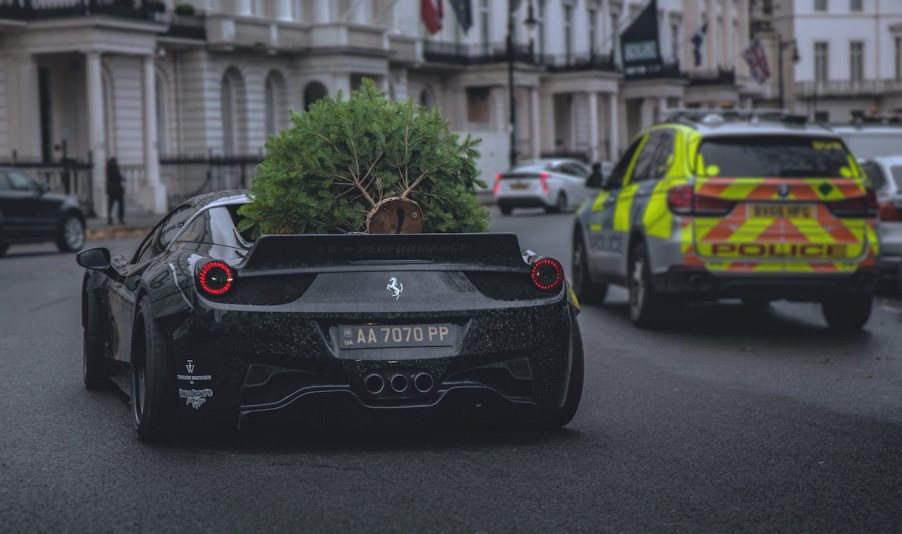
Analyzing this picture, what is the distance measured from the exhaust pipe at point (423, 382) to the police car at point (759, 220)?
569cm

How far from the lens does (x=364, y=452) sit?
7078 millimetres

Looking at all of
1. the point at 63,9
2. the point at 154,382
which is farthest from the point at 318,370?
the point at 63,9

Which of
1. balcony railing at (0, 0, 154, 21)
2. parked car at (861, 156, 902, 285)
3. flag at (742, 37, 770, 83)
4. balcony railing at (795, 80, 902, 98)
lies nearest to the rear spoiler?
parked car at (861, 156, 902, 285)

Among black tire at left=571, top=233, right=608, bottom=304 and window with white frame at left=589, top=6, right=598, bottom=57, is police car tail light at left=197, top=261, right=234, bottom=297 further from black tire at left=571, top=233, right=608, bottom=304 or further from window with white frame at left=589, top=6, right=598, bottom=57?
window with white frame at left=589, top=6, right=598, bottom=57

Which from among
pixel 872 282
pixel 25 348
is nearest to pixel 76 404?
pixel 25 348

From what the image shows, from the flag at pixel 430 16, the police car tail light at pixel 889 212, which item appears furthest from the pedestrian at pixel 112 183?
the police car tail light at pixel 889 212

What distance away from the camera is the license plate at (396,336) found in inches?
271

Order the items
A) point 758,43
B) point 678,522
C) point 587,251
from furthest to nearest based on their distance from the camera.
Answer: point 758,43 < point 587,251 < point 678,522

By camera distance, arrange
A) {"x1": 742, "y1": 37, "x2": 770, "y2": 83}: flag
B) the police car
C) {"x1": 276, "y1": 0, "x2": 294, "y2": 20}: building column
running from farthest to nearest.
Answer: {"x1": 742, "y1": 37, "x2": 770, "y2": 83}: flag → {"x1": 276, "y1": 0, "x2": 294, "y2": 20}: building column → the police car

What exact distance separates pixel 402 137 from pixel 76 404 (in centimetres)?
236

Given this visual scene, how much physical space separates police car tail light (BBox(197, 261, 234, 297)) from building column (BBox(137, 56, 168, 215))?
35.3m

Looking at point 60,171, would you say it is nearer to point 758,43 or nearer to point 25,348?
point 25,348

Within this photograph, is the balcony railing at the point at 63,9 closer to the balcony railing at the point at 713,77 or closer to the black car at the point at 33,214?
the black car at the point at 33,214

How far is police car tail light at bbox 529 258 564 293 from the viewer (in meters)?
7.26
